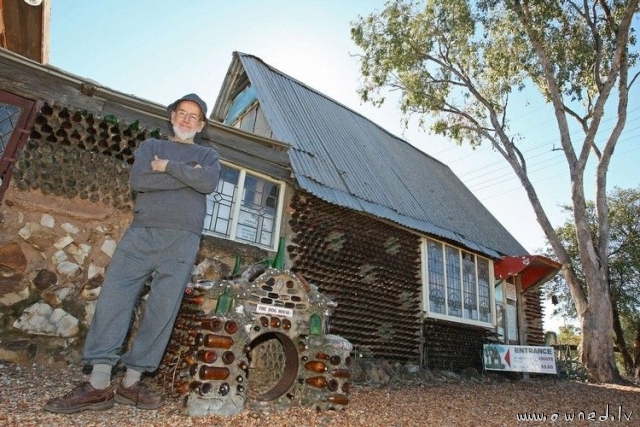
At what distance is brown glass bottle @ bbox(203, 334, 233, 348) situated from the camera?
303 centimetres

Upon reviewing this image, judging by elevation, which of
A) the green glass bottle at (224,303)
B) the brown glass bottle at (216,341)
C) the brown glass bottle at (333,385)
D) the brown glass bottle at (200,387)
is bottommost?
the brown glass bottle at (200,387)

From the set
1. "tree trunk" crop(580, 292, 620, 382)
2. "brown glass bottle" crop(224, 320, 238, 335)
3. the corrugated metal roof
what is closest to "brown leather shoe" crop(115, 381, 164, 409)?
"brown glass bottle" crop(224, 320, 238, 335)

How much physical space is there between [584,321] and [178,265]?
36.3ft

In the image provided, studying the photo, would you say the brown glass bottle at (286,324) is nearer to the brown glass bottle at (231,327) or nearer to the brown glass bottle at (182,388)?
the brown glass bottle at (231,327)

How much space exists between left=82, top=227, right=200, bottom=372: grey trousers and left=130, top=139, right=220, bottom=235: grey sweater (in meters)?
0.07

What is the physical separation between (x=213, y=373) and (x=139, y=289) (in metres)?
0.82

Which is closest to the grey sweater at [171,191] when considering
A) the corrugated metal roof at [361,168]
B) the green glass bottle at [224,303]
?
the green glass bottle at [224,303]

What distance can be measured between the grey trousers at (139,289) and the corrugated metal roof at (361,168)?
398 cm

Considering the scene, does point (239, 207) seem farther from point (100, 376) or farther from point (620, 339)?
point (620, 339)

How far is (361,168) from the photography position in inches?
364

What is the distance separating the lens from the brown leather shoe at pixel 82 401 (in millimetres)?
2516

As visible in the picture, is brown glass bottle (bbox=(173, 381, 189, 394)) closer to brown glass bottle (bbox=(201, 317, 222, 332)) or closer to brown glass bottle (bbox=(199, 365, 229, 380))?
brown glass bottle (bbox=(199, 365, 229, 380))

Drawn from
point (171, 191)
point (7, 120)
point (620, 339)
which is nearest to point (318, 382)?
point (171, 191)

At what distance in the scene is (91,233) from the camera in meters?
5.04
